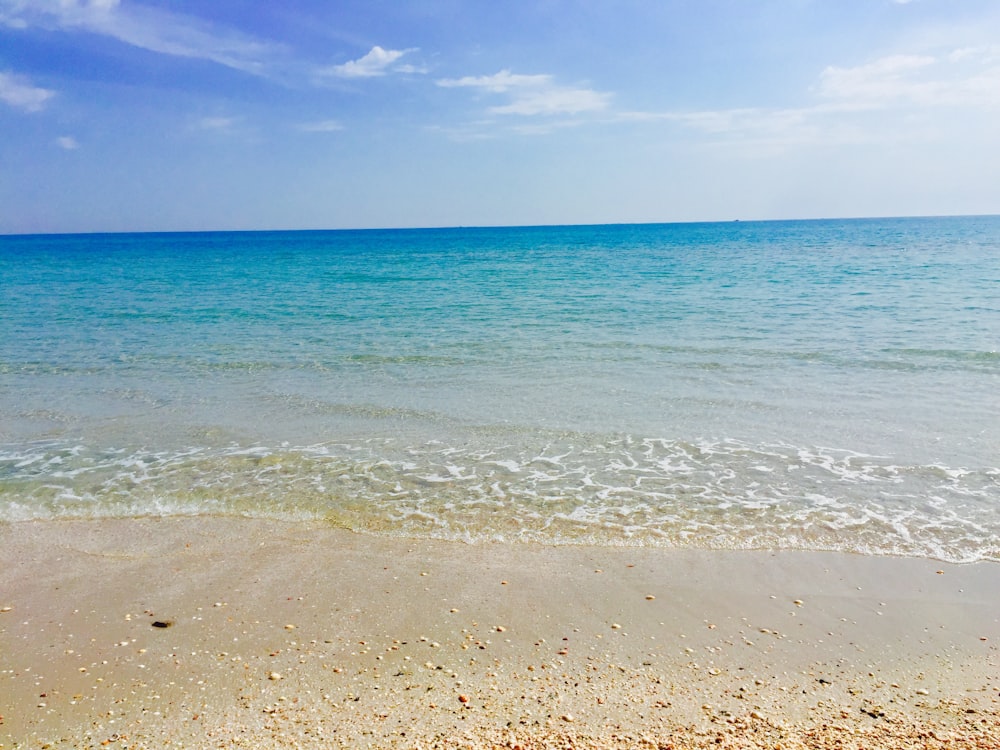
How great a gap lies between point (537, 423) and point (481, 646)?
5.88 meters

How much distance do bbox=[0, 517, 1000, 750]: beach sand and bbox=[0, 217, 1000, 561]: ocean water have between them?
28.4 inches

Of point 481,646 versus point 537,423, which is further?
point 537,423

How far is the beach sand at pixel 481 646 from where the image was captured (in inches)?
157

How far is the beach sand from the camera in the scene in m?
3.99

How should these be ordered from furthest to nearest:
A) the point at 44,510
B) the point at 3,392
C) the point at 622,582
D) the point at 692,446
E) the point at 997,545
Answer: the point at 3,392 → the point at 692,446 → the point at 44,510 → the point at 997,545 → the point at 622,582

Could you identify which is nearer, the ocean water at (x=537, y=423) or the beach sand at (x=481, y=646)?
the beach sand at (x=481, y=646)

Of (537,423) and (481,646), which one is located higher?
(537,423)

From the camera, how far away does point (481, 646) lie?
16.0 feet

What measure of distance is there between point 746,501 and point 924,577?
1.96 meters

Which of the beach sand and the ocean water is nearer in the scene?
the beach sand

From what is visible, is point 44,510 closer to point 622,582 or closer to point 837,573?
point 622,582

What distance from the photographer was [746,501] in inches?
298

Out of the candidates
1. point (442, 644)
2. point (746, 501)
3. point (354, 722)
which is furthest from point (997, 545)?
point (354, 722)

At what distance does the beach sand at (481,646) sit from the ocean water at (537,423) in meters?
0.72
